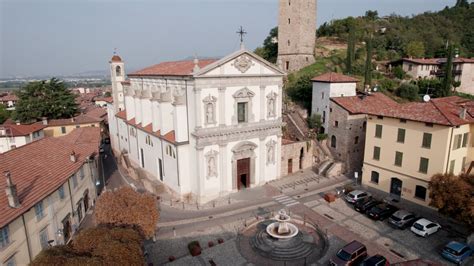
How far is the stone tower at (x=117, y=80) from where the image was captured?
47.8 m

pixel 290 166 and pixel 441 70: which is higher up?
pixel 441 70

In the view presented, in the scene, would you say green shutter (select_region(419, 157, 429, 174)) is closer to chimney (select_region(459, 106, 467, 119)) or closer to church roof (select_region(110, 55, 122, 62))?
chimney (select_region(459, 106, 467, 119))

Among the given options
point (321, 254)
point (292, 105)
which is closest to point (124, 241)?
point (321, 254)

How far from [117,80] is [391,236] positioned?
143 feet

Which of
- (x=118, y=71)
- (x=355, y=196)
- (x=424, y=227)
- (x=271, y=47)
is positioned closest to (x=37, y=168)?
(x=355, y=196)

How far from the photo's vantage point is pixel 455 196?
66.2ft

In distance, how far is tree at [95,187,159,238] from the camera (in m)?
18.7

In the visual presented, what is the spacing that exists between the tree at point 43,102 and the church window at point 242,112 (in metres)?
45.7

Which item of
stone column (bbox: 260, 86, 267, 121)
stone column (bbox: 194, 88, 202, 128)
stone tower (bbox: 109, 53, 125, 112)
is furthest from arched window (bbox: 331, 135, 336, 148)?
stone tower (bbox: 109, 53, 125, 112)

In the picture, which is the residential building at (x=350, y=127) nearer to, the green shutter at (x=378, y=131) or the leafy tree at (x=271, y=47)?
the green shutter at (x=378, y=131)

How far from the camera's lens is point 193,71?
27.3m

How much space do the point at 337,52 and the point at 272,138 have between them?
43.3 meters

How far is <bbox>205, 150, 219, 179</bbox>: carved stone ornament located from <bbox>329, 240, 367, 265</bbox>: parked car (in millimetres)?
14287

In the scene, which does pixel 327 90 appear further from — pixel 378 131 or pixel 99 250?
pixel 99 250
